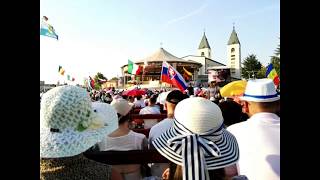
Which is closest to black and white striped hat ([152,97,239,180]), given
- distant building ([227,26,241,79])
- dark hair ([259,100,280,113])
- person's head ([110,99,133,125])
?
dark hair ([259,100,280,113])

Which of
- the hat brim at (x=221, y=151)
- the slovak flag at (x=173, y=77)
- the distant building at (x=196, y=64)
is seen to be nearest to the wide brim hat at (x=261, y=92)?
the hat brim at (x=221, y=151)

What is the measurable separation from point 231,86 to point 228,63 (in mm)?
125559

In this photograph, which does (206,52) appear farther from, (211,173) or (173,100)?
(211,173)

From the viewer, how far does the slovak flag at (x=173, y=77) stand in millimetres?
10977

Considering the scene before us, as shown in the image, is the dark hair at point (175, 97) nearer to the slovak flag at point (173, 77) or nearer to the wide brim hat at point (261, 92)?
the wide brim hat at point (261, 92)

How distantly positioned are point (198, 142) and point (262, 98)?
178 centimetres

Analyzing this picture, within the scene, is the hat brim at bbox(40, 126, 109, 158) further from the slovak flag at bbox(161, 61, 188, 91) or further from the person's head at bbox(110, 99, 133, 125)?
the slovak flag at bbox(161, 61, 188, 91)

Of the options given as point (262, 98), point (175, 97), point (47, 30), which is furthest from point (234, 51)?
point (262, 98)

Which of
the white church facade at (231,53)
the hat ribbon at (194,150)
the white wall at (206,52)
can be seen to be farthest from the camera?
the white wall at (206,52)

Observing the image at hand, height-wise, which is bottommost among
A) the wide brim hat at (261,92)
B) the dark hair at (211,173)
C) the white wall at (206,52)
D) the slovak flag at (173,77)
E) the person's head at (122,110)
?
the dark hair at (211,173)

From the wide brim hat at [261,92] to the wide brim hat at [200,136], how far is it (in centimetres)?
158
